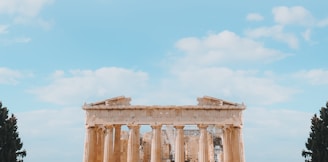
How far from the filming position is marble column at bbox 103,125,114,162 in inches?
1388

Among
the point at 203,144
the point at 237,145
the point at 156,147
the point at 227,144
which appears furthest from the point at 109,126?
the point at 237,145

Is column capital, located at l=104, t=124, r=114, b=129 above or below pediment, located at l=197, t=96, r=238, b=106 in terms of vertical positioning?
below

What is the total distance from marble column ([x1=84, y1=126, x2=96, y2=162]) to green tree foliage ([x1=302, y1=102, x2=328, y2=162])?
16.8 metres

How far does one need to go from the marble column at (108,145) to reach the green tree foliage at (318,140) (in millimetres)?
15663

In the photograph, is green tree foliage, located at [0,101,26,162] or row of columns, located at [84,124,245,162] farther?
row of columns, located at [84,124,245,162]

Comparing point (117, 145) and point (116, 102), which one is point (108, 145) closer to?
point (117, 145)

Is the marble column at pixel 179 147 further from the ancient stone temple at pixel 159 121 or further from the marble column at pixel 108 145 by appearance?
Answer: the marble column at pixel 108 145

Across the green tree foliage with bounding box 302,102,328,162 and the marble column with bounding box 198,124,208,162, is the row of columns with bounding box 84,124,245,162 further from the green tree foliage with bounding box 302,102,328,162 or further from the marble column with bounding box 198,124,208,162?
the green tree foliage with bounding box 302,102,328,162

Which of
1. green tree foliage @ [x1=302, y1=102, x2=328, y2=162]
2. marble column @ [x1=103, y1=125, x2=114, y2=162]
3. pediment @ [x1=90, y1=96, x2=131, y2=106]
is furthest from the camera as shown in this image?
pediment @ [x1=90, y1=96, x2=131, y2=106]

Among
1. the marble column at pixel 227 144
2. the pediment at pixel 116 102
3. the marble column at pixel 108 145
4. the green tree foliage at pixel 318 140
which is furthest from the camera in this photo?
the marble column at pixel 227 144

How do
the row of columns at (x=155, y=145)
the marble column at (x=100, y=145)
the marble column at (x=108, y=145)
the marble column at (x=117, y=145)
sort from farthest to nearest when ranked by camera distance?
1. the marble column at (x=117, y=145)
2. the marble column at (x=100, y=145)
3. the marble column at (x=108, y=145)
4. the row of columns at (x=155, y=145)

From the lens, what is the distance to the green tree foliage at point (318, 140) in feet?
90.0

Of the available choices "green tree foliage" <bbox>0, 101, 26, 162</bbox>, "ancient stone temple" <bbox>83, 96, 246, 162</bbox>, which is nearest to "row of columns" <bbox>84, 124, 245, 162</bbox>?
"ancient stone temple" <bbox>83, 96, 246, 162</bbox>

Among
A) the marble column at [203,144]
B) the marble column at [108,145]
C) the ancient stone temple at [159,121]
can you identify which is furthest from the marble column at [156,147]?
the marble column at [108,145]
